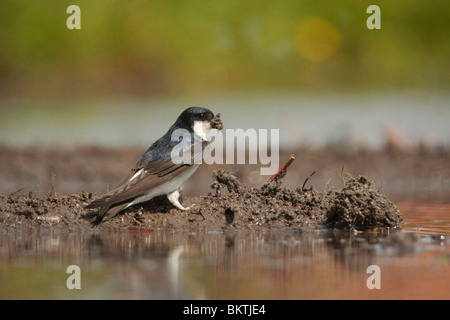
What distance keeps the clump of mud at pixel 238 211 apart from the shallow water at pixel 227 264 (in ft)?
0.82

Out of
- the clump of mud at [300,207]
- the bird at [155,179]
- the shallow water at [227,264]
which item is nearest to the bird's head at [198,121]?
the bird at [155,179]

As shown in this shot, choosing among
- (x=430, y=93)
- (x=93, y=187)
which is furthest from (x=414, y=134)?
(x=93, y=187)

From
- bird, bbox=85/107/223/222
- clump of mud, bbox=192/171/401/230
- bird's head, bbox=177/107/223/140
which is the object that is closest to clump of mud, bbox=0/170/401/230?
clump of mud, bbox=192/171/401/230

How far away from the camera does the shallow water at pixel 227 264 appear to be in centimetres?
548

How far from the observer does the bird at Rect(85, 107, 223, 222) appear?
8.36 m

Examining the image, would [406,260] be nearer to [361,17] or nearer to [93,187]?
[93,187]

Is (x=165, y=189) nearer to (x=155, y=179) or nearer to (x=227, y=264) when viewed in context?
(x=155, y=179)

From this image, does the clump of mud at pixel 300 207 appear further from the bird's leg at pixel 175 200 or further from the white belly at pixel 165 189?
the white belly at pixel 165 189

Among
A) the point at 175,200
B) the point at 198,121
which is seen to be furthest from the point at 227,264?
the point at 198,121

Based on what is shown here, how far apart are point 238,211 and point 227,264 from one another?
7.23 ft

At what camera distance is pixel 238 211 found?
866 centimetres

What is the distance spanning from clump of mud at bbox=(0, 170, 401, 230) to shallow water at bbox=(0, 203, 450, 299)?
0.25 m

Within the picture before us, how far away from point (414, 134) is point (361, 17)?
4077 mm
